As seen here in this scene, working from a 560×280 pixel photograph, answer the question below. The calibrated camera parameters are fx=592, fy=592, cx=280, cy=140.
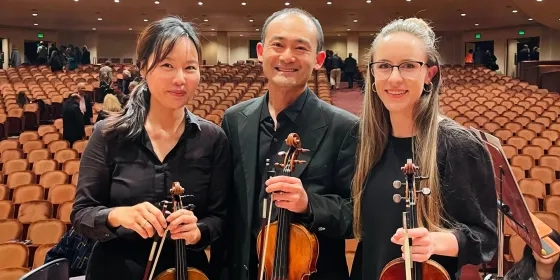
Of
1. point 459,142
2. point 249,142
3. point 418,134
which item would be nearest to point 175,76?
point 249,142

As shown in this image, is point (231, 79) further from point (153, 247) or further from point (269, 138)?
point (153, 247)

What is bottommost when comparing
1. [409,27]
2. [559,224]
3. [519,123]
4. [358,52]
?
[559,224]

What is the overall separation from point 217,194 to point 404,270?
61cm

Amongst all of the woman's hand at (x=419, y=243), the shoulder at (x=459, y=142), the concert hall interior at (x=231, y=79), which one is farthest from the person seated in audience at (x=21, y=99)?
the woman's hand at (x=419, y=243)

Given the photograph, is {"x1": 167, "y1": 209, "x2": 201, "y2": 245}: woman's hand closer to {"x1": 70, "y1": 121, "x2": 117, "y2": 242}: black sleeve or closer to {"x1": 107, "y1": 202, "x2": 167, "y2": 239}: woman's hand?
{"x1": 107, "y1": 202, "x2": 167, "y2": 239}: woman's hand

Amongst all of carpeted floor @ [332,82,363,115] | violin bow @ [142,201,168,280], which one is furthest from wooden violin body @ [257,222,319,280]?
carpeted floor @ [332,82,363,115]

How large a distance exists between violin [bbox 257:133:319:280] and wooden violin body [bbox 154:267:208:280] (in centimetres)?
18

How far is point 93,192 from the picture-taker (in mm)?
1722

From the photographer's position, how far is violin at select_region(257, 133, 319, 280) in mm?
1655

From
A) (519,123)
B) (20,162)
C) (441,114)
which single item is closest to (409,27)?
(441,114)

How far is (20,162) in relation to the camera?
24.5ft

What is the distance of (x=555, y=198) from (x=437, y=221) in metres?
4.48

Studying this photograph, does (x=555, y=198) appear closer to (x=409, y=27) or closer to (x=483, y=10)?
(x=409, y=27)

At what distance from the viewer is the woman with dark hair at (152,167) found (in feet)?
5.62
